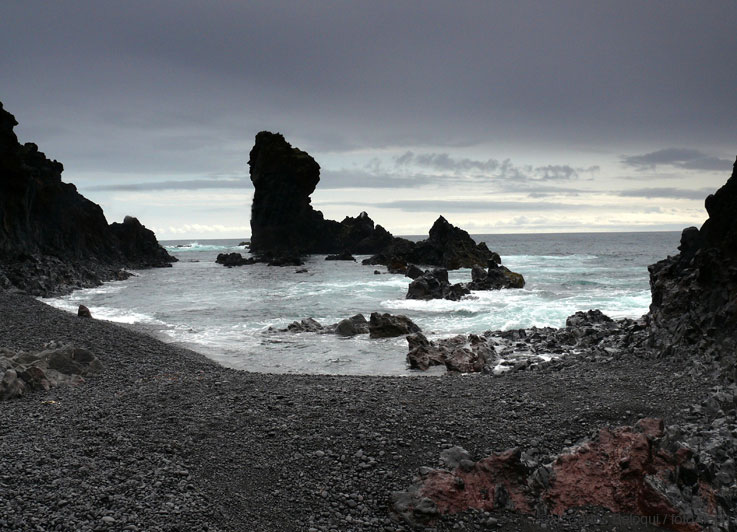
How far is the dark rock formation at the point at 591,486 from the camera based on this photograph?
22.2ft

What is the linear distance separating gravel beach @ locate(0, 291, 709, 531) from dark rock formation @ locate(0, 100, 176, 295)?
1158 inches

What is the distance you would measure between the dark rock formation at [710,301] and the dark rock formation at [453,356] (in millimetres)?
4759

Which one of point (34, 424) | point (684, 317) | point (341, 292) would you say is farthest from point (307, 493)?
point (341, 292)

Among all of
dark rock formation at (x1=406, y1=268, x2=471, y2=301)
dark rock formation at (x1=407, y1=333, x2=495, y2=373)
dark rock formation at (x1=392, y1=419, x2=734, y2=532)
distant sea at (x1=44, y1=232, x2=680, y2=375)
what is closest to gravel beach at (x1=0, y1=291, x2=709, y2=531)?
dark rock formation at (x1=392, y1=419, x2=734, y2=532)

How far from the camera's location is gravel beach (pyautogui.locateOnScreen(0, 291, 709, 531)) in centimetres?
663

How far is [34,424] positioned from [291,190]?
97.2 m

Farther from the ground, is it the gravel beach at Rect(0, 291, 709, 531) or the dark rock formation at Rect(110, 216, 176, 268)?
the dark rock formation at Rect(110, 216, 176, 268)

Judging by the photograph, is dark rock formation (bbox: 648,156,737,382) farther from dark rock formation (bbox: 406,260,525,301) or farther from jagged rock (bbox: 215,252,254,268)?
jagged rock (bbox: 215,252,254,268)

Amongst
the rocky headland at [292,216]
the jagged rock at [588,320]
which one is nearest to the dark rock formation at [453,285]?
the jagged rock at [588,320]

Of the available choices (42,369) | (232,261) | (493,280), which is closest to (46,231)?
(232,261)

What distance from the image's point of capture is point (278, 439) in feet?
28.0

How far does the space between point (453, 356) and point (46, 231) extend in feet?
158

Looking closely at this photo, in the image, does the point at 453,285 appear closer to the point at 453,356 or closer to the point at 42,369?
the point at 453,356

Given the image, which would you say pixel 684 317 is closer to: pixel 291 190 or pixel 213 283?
pixel 213 283
